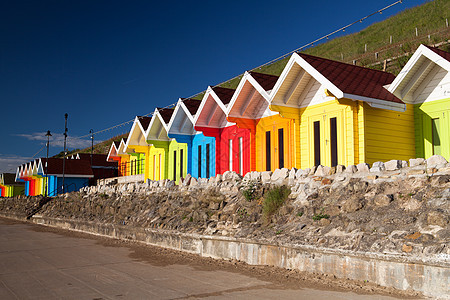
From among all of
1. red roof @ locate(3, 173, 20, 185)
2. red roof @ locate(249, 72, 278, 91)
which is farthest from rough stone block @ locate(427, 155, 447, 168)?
red roof @ locate(3, 173, 20, 185)

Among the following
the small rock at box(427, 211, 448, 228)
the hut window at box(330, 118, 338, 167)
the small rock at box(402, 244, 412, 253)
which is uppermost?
the hut window at box(330, 118, 338, 167)

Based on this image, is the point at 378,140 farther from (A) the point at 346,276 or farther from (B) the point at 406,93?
(A) the point at 346,276

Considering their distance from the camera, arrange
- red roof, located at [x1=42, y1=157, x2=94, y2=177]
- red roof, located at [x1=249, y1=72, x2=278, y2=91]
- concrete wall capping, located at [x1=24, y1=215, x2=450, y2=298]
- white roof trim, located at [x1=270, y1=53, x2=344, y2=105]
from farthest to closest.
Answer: red roof, located at [x1=42, y1=157, x2=94, y2=177]
red roof, located at [x1=249, y1=72, x2=278, y2=91]
white roof trim, located at [x1=270, y1=53, x2=344, y2=105]
concrete wall capping, located at [x1=24, y1=215, x2=450, y2=298]

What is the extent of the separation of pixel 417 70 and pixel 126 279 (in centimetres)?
A: 1100

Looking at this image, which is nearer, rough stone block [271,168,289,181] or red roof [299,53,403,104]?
rough stone block [271,168,289,181]

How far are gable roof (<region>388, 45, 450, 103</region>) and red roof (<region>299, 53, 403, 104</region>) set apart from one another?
0.49m

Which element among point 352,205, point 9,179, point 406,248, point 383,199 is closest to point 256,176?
point 352,205

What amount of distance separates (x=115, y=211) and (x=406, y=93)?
13.3 metres

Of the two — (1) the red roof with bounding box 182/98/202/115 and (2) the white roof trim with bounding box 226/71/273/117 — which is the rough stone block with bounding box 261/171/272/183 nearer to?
(2) the white roof trim with bounding box 226/71/273/117

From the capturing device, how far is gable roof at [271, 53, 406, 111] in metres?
12.9

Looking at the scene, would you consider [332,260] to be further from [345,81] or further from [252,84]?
[252,84]

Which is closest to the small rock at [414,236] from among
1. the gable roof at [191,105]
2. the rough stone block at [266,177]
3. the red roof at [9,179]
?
the rough stone block at [266,177]

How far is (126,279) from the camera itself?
831 cm

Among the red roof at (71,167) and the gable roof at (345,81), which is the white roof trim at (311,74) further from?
the red roof at (71,167)
